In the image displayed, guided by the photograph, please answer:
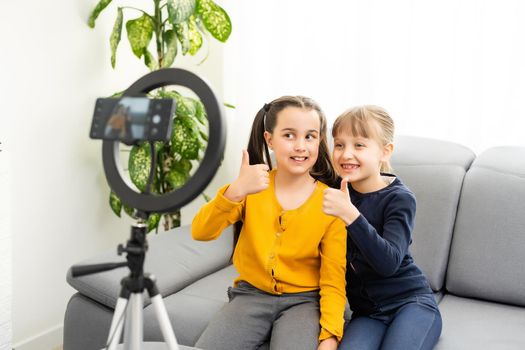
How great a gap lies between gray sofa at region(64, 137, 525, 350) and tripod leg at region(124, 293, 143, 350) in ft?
2.75

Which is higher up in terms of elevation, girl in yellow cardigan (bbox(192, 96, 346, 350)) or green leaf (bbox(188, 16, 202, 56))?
green leaf (bbox(188, 16, 202, 56))

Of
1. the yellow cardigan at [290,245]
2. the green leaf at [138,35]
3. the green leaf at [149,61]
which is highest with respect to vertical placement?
the green leaf at [138,35]

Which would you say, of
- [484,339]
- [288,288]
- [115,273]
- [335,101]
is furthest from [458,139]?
[115,273]

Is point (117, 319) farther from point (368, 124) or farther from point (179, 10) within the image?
point (179, 10)

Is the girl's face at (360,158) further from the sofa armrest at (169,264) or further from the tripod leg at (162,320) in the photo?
the tripod leg at (162,320)

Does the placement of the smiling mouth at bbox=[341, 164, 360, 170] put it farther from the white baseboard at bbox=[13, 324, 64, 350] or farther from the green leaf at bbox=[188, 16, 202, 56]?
the white baseboard at bbox=[13, 324, 64, 350]

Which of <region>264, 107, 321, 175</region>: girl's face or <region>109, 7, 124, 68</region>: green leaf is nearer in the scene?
<region>264, 107, 321, 175</region>: girl's face

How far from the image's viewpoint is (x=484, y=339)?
155cm

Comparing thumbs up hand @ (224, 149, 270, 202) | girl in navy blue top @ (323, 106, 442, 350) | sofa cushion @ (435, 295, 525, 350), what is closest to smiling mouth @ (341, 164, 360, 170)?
girl in navy blue top @ (323, 106, 442, 350)

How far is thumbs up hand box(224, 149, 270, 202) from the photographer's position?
4.60 ft

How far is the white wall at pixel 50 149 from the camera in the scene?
2.14 m

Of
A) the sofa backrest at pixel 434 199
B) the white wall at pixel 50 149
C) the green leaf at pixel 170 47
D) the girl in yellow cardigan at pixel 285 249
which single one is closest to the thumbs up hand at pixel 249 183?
the girl in yellow cardigan at pixel 285 249

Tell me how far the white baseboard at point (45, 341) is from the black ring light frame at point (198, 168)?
166 centimetres

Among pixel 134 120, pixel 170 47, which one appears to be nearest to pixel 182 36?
pixel 170 47
